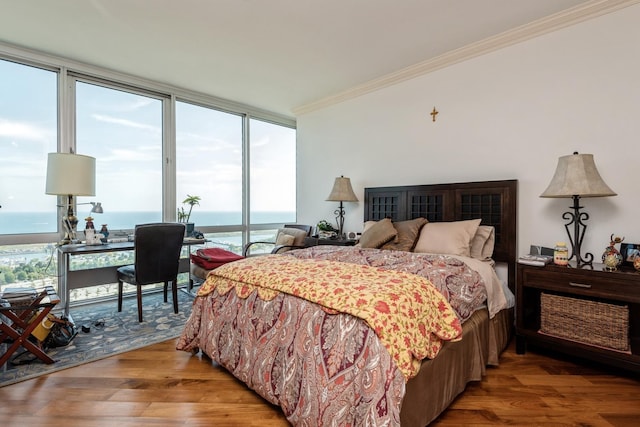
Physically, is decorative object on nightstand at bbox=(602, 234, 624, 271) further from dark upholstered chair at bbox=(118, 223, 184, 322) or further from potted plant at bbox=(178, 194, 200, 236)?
potted plant at bbox=(178, 194, 200, 236)

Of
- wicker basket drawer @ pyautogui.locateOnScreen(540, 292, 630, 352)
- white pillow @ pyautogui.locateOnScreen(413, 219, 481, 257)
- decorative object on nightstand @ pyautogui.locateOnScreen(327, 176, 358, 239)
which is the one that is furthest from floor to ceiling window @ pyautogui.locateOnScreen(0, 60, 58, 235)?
wicker basket drawer @ pyautogui.locateOnScreen(540, 292, 630, 352)

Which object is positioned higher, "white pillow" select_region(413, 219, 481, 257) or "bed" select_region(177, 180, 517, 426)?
"white pillow" select_region(413, 219, 481, 257)

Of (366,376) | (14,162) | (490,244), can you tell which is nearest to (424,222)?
(490,244)

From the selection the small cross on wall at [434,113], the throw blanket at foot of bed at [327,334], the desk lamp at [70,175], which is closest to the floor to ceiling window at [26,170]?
the desk lamp at [70,175]

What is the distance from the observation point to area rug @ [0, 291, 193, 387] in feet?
7.56

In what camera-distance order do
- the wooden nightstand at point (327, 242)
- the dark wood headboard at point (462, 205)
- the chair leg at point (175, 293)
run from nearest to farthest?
1. the dark wood headboard at point (462, 205)
2. the chair leg at point (175, 293)
3. the wooden nightstand at point (327, 242)

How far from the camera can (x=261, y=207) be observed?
543 cm

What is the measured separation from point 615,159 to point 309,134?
3677 millimetres

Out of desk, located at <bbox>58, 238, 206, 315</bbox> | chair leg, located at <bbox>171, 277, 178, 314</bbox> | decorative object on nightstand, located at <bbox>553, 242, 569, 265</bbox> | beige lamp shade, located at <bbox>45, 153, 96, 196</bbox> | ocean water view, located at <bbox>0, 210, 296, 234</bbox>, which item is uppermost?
beige lamp shade, located at <bbox>45, 153, 96, 196</bbox>

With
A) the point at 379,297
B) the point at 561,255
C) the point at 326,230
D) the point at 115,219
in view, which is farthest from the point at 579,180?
the point at 115,219

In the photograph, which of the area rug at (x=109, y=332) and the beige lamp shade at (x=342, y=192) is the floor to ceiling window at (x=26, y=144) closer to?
the area rug at (x=109, y=332)

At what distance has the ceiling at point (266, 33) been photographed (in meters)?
2.59

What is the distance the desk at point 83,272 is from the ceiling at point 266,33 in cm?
205

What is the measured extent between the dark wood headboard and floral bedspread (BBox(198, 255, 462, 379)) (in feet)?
5.37
